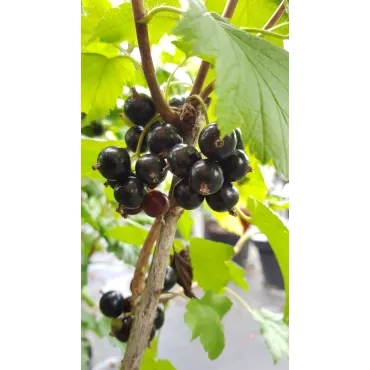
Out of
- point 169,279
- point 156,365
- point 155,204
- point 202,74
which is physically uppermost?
point 202,74

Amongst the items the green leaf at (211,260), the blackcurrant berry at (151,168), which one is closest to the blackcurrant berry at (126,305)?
Result: the green leaf at (211,260)

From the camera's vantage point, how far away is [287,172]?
28 cm

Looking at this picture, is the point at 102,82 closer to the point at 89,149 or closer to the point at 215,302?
the point at 89,149

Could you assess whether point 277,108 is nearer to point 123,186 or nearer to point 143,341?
point 123,186

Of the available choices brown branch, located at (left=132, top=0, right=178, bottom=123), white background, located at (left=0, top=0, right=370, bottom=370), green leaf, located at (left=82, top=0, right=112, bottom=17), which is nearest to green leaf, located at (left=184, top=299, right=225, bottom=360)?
white background, located at (left=0, top=0, right=370, bottom=370)

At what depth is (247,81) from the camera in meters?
0.26

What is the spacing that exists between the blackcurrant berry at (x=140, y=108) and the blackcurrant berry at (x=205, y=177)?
0.11m

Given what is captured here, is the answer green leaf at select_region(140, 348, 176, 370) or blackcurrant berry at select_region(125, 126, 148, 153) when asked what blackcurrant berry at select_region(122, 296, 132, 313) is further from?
blackcurrant berry at select_region(125, 126, 148, 153)

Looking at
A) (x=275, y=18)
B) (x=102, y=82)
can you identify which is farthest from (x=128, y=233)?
(x=275, y=18)

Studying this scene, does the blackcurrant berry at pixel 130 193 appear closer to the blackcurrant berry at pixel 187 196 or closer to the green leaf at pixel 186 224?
the blackcurrant berry at pixel 187 196
